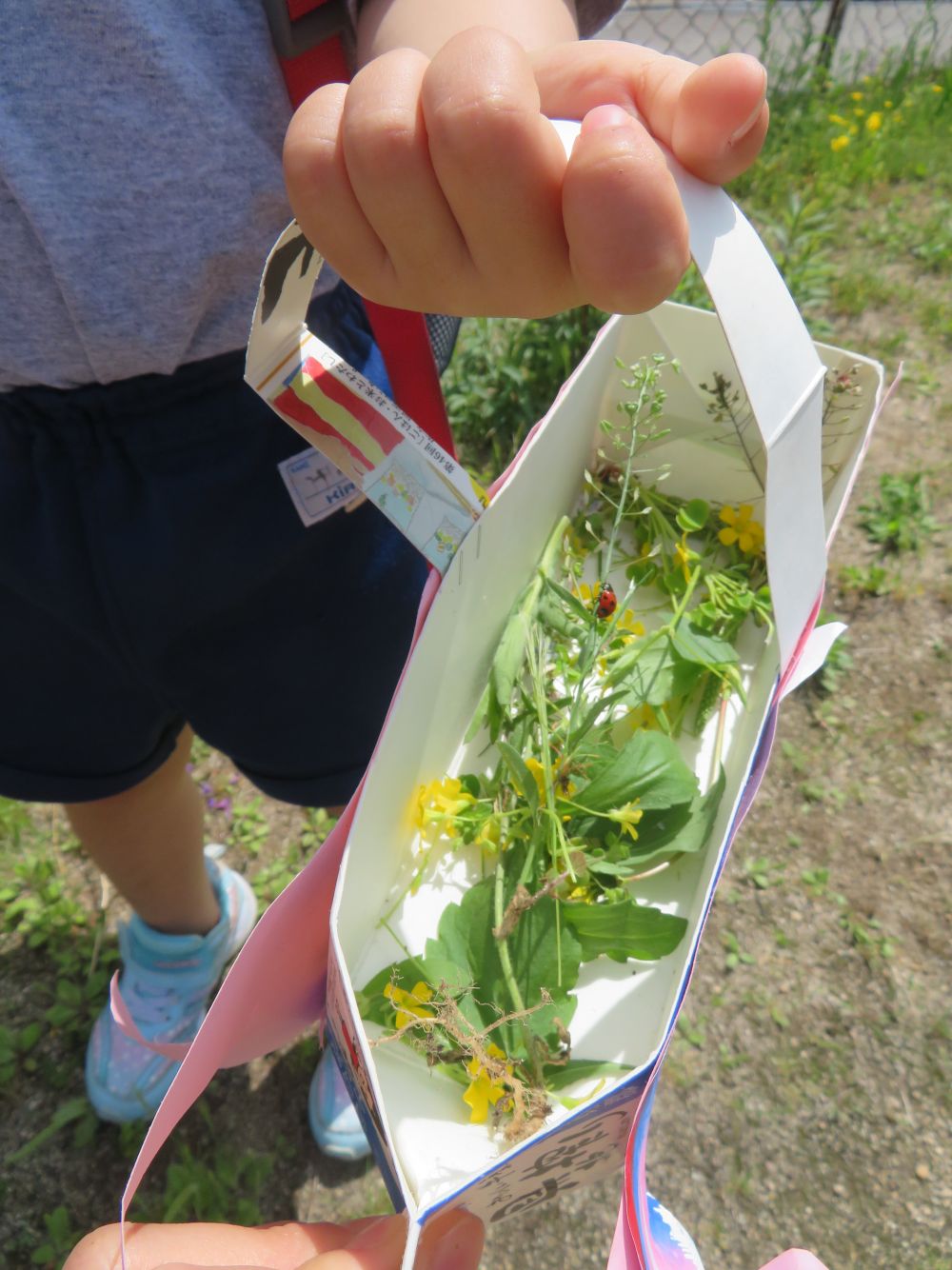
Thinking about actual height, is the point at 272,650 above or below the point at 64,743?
above

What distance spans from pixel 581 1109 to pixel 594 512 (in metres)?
0.59

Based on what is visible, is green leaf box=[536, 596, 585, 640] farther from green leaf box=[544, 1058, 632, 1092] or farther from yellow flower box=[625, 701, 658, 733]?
green leaf box=[544, 1058, 632, 1092]

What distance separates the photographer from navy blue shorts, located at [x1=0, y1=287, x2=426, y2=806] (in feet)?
2.50

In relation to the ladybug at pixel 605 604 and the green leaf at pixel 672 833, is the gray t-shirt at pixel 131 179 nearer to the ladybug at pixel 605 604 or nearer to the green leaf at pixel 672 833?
the ladybug at pixel 605 604

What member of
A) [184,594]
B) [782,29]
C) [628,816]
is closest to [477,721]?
[628,816]

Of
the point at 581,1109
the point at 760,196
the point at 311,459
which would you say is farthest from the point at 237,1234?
the point at 760,196

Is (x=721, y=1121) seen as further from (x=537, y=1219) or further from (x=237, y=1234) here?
(x=237, y=1234)

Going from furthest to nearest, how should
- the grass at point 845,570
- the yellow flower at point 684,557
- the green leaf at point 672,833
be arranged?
the grass at point 845,570
the yellow flower at point 684,557
the green leaf at point 672,833

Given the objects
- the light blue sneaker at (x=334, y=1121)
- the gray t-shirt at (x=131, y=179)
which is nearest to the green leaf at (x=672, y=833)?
the gray t-shirt at (x=131, y=179)

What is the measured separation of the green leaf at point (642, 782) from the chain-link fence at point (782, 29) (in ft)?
10.8

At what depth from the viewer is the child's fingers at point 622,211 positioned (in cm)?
38

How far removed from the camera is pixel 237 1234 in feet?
1.87

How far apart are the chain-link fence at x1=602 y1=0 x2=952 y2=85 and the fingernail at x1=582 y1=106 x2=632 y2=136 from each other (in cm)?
338

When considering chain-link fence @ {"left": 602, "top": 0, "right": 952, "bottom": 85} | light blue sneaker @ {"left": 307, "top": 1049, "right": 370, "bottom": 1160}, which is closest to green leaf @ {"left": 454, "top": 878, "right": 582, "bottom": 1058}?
light blue sneaker @ {"left": 307, "top": 1049, "right": 370, "bottom": 1160}
